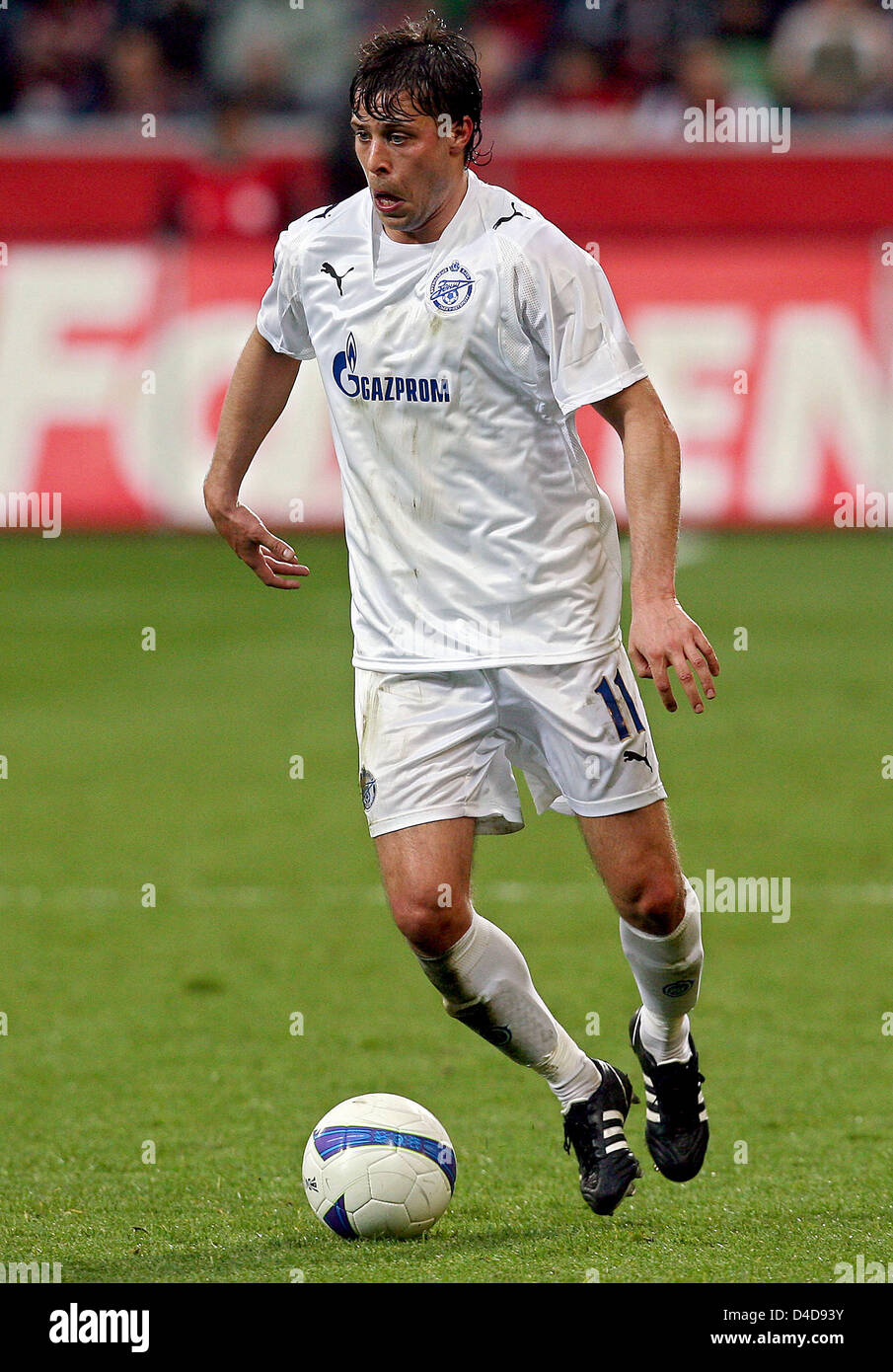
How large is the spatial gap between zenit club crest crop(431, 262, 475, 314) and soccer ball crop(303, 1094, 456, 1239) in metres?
Answer: 1.67

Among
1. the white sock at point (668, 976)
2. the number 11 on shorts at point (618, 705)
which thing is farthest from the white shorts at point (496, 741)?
the white sock at point (668, 976)

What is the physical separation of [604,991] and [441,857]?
217 cm

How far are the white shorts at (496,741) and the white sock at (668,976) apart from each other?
299 mm

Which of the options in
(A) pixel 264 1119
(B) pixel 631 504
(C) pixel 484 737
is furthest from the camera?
(A) pixel 264 1119

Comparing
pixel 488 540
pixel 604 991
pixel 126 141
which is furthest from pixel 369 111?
pixel 126 141

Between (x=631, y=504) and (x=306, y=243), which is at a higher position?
(x=306, y=243)

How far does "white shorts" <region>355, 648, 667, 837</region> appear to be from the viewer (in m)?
4.43

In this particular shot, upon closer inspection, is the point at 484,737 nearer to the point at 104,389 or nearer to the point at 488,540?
the point at 488,540

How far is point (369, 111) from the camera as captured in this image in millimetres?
4281

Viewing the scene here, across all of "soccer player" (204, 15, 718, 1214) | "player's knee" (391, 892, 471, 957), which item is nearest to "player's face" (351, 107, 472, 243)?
"soccer player" (204, 15, 718, 1214)

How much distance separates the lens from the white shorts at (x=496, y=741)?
4.43 meters

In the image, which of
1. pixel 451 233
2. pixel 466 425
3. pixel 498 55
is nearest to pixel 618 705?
pixel 466 425

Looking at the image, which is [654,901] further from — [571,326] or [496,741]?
[571,326]
